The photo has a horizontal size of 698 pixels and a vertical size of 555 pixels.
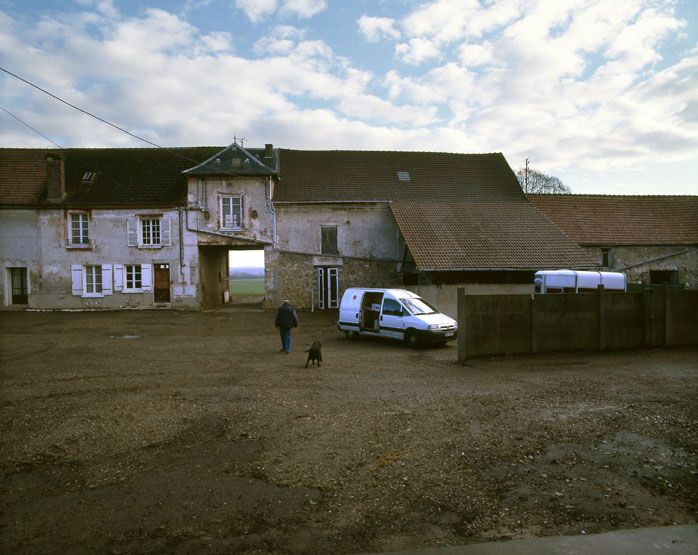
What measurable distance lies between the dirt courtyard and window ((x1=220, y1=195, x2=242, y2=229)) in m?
15.4

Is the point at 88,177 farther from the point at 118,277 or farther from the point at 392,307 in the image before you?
the point at 392,307

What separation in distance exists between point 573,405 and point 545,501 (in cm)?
373

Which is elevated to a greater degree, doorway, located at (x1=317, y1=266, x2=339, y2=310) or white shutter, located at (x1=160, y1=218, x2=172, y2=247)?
white shutter, located at (x1=160, y1=218, x2=172, y2=247)

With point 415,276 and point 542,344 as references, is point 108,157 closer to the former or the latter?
point 415,276

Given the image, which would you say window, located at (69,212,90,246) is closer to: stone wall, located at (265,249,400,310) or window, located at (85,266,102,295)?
window, located at (85,266,102,295)

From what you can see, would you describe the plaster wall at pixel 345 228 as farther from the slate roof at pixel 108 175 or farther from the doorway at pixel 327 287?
the slate roof at pixel 108 175

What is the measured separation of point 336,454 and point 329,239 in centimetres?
2188

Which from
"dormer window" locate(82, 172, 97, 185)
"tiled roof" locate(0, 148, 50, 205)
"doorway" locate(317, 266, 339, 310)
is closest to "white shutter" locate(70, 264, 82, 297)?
"tiled roof" locate(0, 148, 50, 205)

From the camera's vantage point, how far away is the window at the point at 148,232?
25.6m

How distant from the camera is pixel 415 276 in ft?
79.5

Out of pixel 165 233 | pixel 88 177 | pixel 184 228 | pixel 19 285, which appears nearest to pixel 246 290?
pixel 88 177

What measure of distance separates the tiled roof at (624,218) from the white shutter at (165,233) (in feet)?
71.5

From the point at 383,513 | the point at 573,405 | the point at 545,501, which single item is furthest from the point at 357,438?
the point at 573,405

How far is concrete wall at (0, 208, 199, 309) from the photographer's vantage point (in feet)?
83.4
